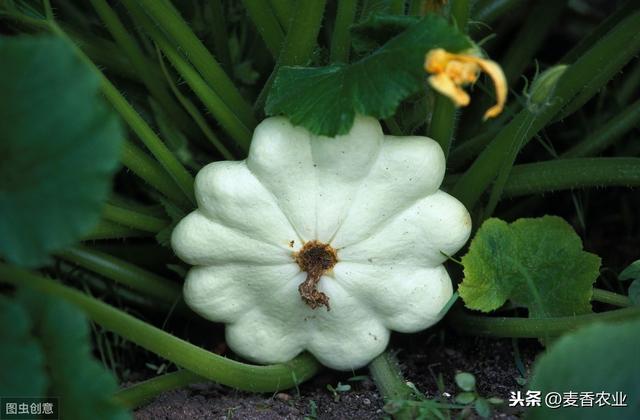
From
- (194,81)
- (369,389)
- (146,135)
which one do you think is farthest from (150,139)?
(369,389)

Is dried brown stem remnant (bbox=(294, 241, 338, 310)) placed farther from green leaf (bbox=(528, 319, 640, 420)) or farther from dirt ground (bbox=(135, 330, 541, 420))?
green leaf (bbox=(528, 319, 640, 420))

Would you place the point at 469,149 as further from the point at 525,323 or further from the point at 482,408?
the point at 482,408

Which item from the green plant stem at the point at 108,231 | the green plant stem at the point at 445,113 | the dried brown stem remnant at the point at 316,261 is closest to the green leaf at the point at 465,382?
the dried brown stem remnant at the point at 316,261

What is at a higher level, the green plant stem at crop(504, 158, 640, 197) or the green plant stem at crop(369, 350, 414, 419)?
the green plant stem at crop(504, 158, 640, 197)

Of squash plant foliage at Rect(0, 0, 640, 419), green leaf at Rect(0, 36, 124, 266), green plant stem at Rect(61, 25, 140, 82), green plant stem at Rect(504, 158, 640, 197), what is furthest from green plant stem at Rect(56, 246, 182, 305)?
green plant stem at Rect(504, 158, 640, 197)

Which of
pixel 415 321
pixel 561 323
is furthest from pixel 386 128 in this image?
pixel 561 323

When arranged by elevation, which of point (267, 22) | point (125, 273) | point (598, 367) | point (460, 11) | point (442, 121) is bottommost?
point (598, 367)
